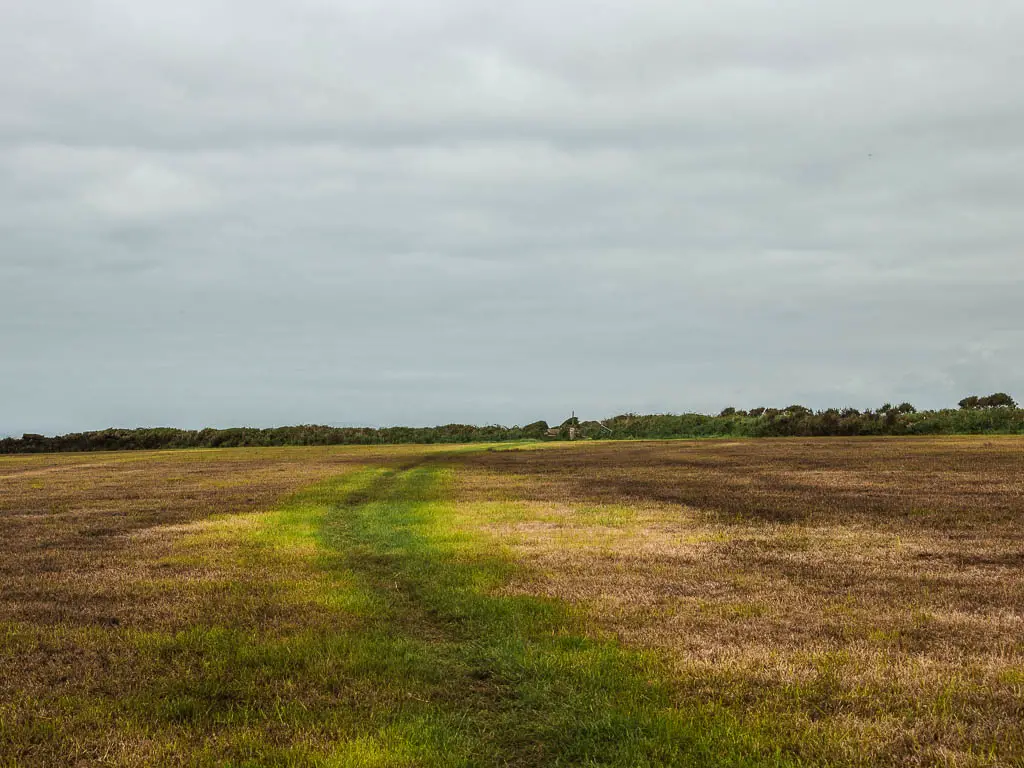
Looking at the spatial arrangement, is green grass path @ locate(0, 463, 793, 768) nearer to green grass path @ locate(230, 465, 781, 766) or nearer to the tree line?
green grass path @ locate(230, 465, 781, 766)

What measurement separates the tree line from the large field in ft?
217

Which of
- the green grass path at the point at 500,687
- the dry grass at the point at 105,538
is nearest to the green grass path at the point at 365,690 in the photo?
the green grass path at the point at 500,687

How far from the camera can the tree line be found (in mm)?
82688

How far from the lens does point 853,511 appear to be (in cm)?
2356

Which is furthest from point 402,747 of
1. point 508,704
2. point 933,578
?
point 933,578

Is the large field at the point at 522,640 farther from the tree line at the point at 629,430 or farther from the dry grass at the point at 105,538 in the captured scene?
the tree line at the point at 629,430

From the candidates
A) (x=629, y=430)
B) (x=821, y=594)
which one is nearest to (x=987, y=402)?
(x=629, y=430)

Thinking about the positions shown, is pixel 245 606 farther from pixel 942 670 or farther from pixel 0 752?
pixel 942 670

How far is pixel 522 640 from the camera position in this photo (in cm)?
1031

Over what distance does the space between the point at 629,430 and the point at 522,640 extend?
101740 mm

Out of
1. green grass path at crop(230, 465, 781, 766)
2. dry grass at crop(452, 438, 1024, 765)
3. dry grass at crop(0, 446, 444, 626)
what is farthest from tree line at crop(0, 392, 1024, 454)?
green grass path at crop(230, 465, 781, 766)

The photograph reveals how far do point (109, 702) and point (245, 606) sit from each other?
4128 millimetres

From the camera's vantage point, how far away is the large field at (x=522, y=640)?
7.29 m

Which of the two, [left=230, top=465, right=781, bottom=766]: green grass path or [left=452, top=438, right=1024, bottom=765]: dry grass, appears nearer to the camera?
[left=230, top=465, right=781, bottom=766]: green grass path
